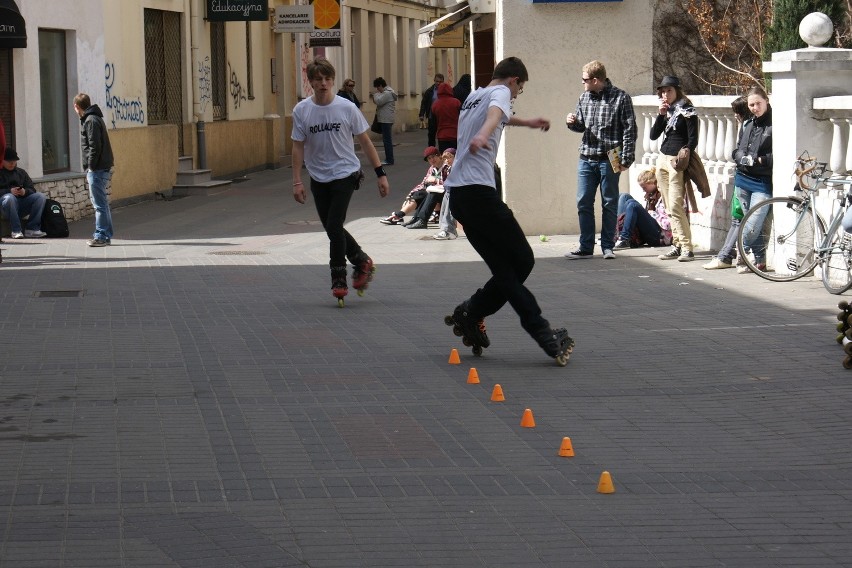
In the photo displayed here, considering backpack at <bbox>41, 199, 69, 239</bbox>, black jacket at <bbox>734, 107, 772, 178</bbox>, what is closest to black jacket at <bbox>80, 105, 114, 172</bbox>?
backpack at <bbox>41, 199, 69, 239</bbox>

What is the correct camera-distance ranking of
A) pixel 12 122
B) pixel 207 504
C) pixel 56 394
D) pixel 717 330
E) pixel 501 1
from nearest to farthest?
pixel 207 504 < pixel 56 394 < pixel 717 330 < pixel 501 1 < pixel 12 122

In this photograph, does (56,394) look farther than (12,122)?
No

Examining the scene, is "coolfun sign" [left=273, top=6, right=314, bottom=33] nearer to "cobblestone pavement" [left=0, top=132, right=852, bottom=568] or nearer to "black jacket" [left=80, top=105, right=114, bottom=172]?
"black jacket" [left=80, top=105, right=114, bottom=172]

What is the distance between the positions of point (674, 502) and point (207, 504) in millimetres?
1890

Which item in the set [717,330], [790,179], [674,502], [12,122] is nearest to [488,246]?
[717,330]

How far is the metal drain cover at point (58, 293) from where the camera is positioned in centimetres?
1207

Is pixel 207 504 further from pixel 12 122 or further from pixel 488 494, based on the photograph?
pixel 12 122

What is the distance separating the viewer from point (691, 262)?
13.9 meters

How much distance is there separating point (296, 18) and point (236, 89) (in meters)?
2.20

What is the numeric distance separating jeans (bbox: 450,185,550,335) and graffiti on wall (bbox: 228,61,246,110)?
2055cm

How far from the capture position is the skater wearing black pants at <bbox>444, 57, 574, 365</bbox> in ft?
28.1

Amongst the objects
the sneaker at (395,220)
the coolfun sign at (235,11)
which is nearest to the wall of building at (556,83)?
the sneaker at (395,220)

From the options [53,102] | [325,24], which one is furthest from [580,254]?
[325,24]

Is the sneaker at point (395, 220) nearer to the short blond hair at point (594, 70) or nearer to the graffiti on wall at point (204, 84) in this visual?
the short blond hair at point (594, 70)
